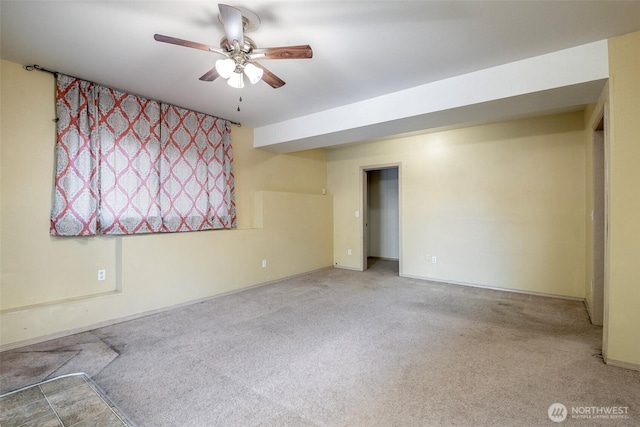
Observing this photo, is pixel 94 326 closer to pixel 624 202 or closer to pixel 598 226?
pixel 624 202

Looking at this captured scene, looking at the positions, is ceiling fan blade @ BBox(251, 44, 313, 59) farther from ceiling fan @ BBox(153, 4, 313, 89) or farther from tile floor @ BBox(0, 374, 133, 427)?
tile floor @ BBox(0, 374, 133, 427)

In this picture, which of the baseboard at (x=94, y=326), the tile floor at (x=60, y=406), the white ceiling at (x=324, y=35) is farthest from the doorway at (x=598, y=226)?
the baseboard at (x=94, y=326)

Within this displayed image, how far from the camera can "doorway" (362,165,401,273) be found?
7.05m

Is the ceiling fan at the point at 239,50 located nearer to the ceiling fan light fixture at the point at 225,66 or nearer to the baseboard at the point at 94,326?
the ceiling fan light fixture at the point at 225,66

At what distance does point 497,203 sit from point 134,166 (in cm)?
503

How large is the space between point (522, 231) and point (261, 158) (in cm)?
423

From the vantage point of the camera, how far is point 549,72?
98.4 inches

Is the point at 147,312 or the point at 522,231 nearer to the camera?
the point at 147,312

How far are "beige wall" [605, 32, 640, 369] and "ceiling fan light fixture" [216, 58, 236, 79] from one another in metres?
2.94

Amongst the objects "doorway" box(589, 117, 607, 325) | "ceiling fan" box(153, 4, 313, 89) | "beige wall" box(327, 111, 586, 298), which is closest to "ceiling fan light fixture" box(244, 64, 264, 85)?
"ceiling fan" box(153, 4, 313, 89)

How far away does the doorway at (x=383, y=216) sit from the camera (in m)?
7.05

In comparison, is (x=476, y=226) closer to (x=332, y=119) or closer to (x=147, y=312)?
(x=332, y=119)

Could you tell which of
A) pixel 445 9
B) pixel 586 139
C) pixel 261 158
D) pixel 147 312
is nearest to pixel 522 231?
pixel 586 139

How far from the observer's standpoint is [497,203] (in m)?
4.41
